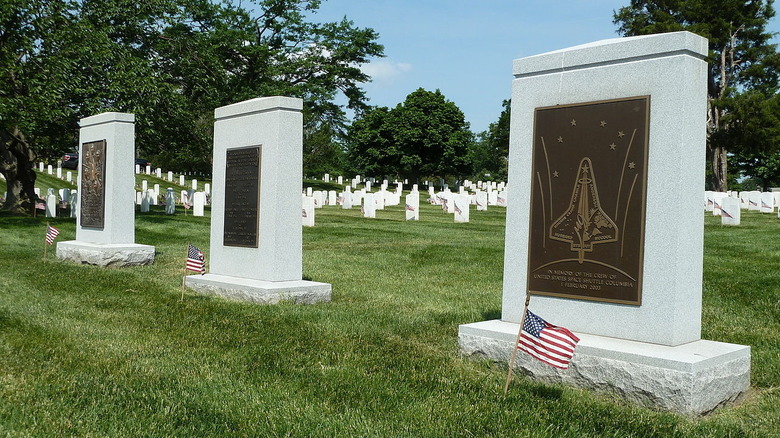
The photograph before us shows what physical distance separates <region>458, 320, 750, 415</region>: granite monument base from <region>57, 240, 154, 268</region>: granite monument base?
921cm

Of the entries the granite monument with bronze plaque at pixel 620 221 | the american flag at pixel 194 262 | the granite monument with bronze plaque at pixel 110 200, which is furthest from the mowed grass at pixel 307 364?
the granite monument with bronze plaque at pixel 110 200

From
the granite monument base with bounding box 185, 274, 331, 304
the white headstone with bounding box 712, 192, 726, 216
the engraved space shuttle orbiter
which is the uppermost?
the white headstone with bounding box 712, 192, 726, 216

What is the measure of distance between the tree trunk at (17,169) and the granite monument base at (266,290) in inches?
604

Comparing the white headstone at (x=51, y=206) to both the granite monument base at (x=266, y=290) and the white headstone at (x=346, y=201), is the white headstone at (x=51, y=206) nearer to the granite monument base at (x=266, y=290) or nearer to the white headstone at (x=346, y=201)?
the white headstone at (x=346, y=201)

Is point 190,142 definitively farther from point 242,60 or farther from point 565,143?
point 565,143

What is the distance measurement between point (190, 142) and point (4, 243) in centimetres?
928

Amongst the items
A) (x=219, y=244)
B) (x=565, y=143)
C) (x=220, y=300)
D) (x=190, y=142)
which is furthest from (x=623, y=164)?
(x=190, y=142)

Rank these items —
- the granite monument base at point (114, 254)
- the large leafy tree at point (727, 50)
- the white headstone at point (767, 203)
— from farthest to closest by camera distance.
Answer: the large leafy tree at point (727, 50)
the white headstone at point (767, 203)
the granite monument base at point (114, 254)

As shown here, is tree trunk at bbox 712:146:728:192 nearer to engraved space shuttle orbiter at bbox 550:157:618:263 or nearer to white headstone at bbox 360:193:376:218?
white headstone at bbox 360:193:376:218

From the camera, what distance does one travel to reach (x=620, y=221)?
551cm

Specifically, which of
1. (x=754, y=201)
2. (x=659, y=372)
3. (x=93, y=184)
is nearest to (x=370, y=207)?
(x=93, y=184)

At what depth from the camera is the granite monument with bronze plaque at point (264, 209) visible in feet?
30.6

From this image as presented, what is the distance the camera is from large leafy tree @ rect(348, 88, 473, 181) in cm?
6238

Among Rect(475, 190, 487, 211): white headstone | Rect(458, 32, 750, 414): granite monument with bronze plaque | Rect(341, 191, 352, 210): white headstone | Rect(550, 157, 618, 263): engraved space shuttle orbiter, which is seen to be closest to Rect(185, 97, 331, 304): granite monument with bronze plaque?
Rect(458, 32, 750, 414): granite monument with bronze plaque
